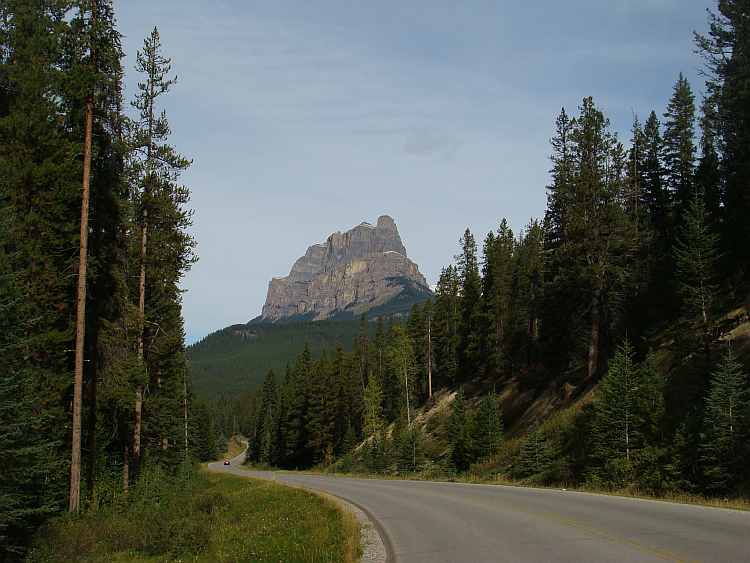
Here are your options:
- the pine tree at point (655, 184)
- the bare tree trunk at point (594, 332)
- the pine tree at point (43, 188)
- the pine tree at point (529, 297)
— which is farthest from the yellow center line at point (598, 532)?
the pine tree at point (655, 184)

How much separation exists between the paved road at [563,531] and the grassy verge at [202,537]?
4.61 feet

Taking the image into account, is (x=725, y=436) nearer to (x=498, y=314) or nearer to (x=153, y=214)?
(x=153, y=214)

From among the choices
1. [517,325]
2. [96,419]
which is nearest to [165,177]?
[96,419]

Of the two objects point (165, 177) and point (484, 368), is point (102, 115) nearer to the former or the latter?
point (165, 177)

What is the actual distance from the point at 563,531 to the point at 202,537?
32.2ft

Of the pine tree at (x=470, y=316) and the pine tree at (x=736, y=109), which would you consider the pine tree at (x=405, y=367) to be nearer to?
the pine tree at (x=470, y=316)

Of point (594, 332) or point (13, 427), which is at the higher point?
point (594, 332)

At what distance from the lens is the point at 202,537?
14406 mm

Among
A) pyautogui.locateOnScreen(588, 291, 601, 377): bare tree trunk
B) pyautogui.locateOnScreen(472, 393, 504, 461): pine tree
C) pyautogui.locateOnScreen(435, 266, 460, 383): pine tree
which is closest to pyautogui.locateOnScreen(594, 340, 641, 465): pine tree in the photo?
pyautogui.locateOnScreen(588, 291, 601, 377): bare tree trunk

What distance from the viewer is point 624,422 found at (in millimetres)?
19844

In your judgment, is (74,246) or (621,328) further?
(621,328)

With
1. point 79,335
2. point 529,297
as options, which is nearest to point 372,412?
point 529,297

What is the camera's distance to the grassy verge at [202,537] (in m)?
11.6

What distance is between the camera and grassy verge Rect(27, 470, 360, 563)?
11.6 metres
